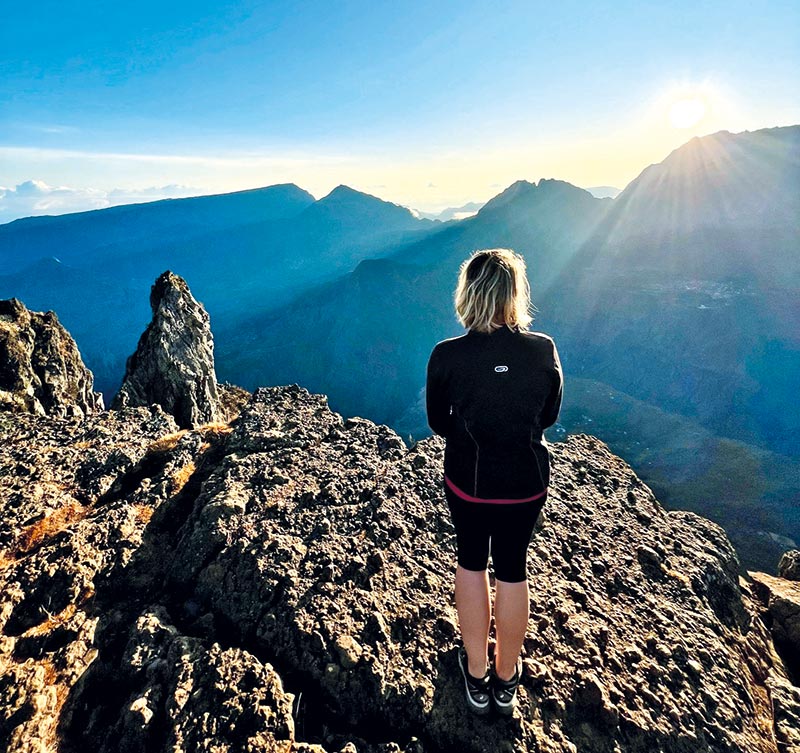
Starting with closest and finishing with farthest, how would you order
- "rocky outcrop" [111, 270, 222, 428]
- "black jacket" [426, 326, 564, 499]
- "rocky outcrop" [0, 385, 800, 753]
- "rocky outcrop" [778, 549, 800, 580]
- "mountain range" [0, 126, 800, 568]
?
"black jacket" [426, 326, 564, 499]
"rocky outcrop" [0, 385, 800, 753]
"rocky outcrop" [778, 549, 800, 580]
"rocky outcrop" [111, 270, 222, 428]
"mountain range" [0, 126, 800, 568]

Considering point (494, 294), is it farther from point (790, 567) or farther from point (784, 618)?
point (790, 567)

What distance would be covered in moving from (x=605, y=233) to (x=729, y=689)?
649 ft

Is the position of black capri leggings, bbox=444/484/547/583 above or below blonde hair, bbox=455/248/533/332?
below

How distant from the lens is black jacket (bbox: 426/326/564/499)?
8.77 feet

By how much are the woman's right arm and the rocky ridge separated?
216 centimetres

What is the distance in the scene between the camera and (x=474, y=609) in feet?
9.95

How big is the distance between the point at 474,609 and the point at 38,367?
2077cm

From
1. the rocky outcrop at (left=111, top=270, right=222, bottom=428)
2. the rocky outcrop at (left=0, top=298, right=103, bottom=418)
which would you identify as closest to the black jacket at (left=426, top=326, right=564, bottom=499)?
the rocky outcrop at (left=0, top=298, right=103, bottom=418)

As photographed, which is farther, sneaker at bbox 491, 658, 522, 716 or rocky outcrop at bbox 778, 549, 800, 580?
rocky outcrop at bbox 778, 549, 800, 580

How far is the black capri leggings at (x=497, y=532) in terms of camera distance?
108 inches

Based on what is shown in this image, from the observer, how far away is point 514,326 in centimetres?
280

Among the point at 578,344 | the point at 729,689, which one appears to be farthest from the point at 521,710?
the point at 578,344

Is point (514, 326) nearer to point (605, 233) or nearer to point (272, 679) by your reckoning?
→ point (272, 679)

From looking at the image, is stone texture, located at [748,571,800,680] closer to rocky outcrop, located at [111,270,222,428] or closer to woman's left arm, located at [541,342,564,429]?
woman's left arm, located at [541,342,564,429]
